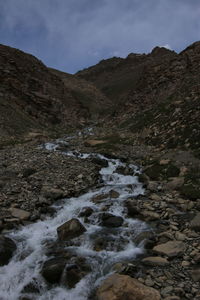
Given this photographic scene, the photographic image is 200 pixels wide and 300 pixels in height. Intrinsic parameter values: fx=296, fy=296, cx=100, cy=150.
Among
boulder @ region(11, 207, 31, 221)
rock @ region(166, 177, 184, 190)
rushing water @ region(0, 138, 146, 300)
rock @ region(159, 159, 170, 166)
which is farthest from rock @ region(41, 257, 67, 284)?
rock @ region(159, 159, 170, 166)

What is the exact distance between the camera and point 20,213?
482 inches

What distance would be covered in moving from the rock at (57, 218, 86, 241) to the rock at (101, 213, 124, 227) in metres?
1.03

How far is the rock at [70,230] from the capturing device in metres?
10.7

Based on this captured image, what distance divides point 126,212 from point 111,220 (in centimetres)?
103

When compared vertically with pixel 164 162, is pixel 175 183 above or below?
below

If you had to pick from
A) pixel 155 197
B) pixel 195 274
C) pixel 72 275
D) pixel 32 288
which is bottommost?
pixel 32 288

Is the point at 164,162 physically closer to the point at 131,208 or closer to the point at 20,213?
the point at 131,208

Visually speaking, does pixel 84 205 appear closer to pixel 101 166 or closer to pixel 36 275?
pixel 36 275

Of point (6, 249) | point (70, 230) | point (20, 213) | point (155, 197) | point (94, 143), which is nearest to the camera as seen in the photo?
point (6, 249)

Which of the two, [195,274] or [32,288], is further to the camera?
[32,288]

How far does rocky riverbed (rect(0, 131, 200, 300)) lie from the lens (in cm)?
783

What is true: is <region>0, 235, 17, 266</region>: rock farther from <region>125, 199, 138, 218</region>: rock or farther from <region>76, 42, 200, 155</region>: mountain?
<region>76, 42, 200, 155</region>: mountain

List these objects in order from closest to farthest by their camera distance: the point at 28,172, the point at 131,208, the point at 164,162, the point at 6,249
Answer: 1. the point at 6,249
2. the point at 131,208
3. the point at 28,172
4. the point at 164,162

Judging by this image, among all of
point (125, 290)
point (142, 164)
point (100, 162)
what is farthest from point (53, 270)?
point (100, 162)
